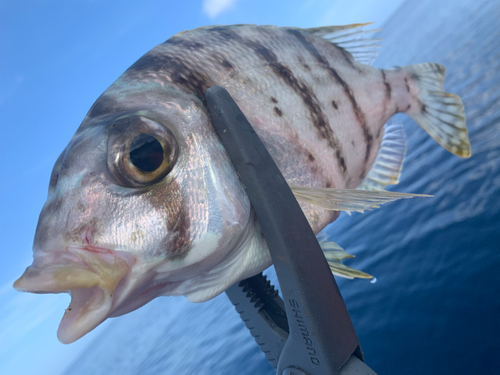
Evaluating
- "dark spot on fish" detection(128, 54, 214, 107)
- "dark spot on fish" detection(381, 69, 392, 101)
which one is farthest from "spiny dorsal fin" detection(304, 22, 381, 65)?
"dark spot on fish" detection(128, 54, 214, 107)

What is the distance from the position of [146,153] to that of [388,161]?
145 cm

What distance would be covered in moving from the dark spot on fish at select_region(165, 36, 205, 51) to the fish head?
0.31m

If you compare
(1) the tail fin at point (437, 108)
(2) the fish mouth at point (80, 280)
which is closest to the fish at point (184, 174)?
(2) the fish mouth at point (80, 280)

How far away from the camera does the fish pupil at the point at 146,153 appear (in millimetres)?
678

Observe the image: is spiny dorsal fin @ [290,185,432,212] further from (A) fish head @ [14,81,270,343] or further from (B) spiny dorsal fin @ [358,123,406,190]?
(B) spiny dorsal fin @ [358,123,406,190]

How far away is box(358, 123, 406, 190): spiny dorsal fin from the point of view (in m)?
1.68

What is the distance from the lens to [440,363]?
1343mm

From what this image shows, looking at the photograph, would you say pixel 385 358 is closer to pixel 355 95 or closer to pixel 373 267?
pixel 373 267

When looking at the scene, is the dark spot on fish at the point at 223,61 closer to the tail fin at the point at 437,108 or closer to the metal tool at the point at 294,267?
the metal tool at the point at 294,267

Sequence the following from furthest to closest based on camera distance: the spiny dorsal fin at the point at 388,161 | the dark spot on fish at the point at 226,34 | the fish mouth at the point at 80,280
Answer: the spiny dorsal fin at the point at 388,161 → the dark spot on fish at the point at 226,34 → the fish mouth at the point at 80,280

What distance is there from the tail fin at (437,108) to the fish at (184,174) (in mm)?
650

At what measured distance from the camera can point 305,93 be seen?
3.86 ft

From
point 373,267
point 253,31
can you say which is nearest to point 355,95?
point 253,31

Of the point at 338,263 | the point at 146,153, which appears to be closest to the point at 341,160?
the point at 338,263
